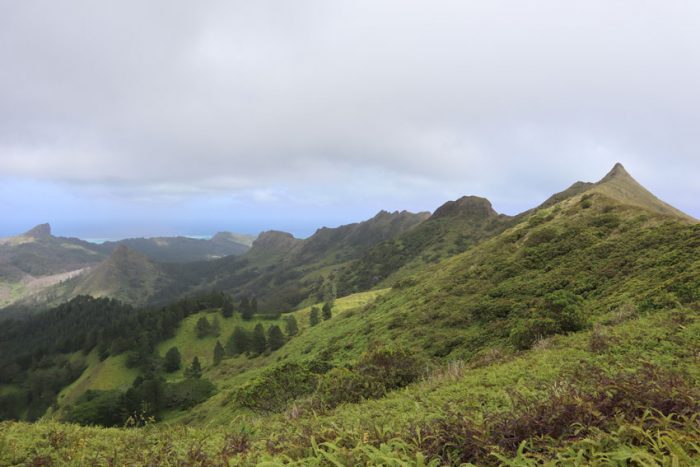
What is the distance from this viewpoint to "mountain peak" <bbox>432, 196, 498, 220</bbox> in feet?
570

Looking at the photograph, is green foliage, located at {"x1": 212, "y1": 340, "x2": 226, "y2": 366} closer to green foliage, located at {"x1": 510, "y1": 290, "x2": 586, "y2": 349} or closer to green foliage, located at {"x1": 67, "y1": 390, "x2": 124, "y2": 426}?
green foliage, located at {"x1": 67, "y1": 390, "x2": 124, "y2": 426}

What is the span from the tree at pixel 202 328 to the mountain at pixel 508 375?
83.4 meters

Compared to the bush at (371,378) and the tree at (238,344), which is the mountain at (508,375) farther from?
the tree at (238,344)

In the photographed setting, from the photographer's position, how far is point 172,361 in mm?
104625

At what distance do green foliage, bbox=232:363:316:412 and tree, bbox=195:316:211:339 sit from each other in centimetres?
11349

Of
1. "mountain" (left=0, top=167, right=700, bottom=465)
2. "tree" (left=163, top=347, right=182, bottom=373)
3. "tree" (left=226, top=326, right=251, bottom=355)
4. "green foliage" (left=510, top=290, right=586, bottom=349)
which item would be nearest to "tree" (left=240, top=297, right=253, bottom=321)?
"tree" (left=226, top=326, right=251, bottom=355)

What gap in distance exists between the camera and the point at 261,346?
273 ft

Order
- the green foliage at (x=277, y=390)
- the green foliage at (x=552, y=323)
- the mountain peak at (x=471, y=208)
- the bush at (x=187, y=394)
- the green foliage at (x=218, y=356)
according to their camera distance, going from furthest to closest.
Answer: the mountain peak at (x=471, y=208)
the green foliage at (x=218, y=356)
the bush at (x=187, y=394)
the green foliage at (x=277, y=390)
the green foliage at (x=552, y=323)

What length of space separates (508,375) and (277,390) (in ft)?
39.3

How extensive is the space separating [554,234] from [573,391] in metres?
35.6

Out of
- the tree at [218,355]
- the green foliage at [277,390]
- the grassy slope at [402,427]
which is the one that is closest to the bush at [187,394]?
the tree at [218,355]

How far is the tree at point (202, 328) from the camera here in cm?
12356

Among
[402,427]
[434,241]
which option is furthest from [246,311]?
[402,427]

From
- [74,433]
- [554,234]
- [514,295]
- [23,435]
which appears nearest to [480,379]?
[74,433]
